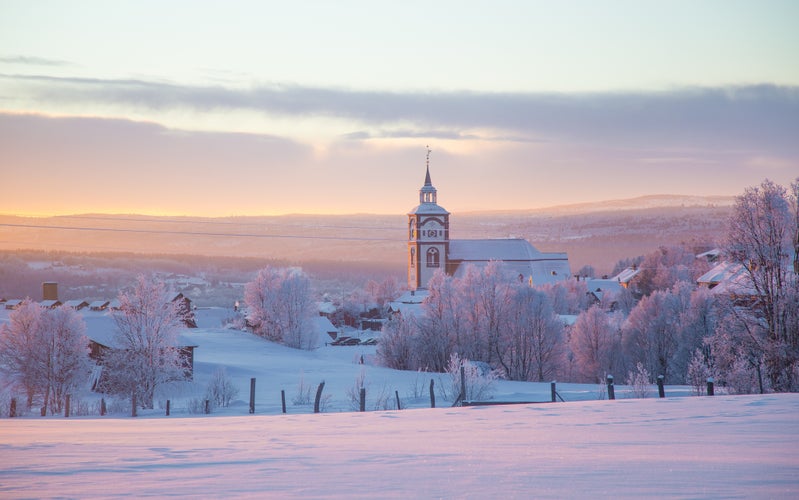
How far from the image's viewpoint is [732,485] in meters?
7.14

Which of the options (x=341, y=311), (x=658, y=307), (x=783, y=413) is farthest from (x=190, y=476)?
(x=341, y=311)

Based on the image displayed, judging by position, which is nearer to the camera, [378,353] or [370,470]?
[370,470]

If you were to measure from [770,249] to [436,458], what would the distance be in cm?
2140

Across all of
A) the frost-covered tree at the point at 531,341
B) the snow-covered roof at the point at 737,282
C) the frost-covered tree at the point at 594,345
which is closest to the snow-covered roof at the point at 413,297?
the frost-covered tree at the point at 594,345

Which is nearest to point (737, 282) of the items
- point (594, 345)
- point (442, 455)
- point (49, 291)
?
point (442, 455)

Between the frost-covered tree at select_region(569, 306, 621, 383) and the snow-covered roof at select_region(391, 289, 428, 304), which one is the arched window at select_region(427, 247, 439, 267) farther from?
the frost-covered tree at select_region(569, 306, 621, 383)

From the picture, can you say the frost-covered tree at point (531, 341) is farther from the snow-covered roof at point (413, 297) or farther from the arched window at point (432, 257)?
the arched window at point (432, 257)

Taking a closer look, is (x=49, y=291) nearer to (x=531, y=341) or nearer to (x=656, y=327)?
(x=531, y=341)

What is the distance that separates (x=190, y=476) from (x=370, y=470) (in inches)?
76.2

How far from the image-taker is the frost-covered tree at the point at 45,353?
3672 centimetres

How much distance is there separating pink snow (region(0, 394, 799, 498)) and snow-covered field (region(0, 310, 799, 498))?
20mm

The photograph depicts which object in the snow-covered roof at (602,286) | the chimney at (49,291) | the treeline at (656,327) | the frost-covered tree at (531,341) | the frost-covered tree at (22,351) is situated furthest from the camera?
the snow-covered roof at (602,286)

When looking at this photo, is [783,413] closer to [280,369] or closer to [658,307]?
[280,369]

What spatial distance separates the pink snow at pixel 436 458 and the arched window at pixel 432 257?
91303mm
